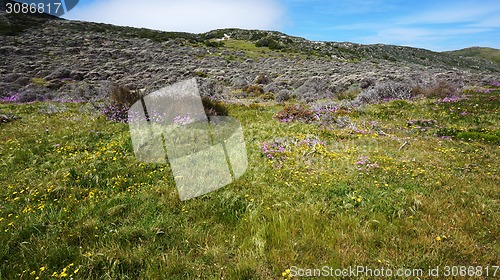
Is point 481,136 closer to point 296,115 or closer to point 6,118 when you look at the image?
point 296,115

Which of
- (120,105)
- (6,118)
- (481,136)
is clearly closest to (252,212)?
(481,136)

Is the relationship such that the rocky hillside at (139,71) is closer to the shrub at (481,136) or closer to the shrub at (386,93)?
the shrub at (386,93)

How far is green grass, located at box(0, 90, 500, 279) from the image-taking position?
3.74m

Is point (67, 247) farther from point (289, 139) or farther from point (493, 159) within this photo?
point (493, 159)

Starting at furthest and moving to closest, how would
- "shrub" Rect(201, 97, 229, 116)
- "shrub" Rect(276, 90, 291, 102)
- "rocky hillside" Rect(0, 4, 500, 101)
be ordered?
1. "rocky hillside" Rect(0, 4, 500, 101)
2. "shrub" Rect(276, 90, 291, 102)
3. "shrub" Rect(201, 97, 229, 116)

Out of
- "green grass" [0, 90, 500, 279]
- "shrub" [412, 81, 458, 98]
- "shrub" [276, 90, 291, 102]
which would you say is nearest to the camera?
"green grass" [0, 90, 500, 279]

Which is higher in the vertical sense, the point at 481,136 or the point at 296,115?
the point at 296,115

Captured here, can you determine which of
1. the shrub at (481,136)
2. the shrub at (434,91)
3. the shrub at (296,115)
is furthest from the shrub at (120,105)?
the shrub at (434,91)

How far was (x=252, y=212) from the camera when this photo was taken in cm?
495

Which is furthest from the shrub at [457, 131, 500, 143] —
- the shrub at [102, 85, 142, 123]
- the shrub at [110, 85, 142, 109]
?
the shrub at [110, 85, 142, 109]

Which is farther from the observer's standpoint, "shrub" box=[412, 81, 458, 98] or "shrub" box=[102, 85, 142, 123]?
"shrub" box=[412, 81, 458, 98]

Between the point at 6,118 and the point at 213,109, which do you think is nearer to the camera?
the point at 6,118

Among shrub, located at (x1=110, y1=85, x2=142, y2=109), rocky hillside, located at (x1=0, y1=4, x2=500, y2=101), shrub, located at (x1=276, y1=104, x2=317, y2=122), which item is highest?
rocky hillside, located at (x1=0, y1=4, x2=500, y2=101)

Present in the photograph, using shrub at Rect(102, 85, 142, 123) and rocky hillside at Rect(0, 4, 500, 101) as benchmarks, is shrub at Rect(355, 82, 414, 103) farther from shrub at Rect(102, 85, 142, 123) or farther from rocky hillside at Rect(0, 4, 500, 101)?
shrub at Rect(102, 85, 142, 123)
